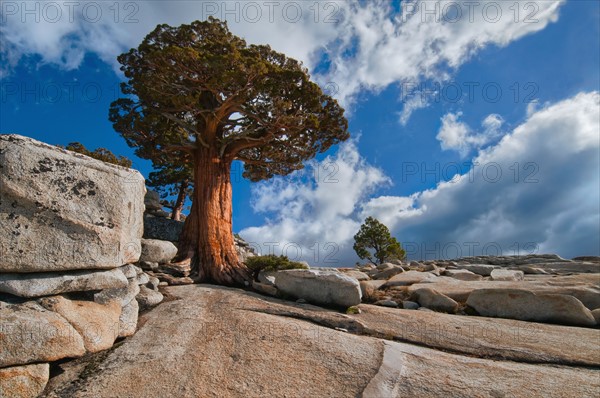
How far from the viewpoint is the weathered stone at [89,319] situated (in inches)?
197

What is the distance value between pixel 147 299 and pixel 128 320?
1603 millimetres

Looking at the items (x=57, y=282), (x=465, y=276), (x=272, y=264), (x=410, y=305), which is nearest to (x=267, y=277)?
(x=272, y=264)

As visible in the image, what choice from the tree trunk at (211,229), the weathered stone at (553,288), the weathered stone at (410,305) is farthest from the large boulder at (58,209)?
the weathered stone at (553,288)

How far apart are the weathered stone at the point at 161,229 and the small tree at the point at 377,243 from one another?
30.9 meters

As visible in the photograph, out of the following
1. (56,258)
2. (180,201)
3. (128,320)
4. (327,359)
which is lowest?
(327,359)

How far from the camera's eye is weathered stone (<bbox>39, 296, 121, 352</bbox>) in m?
5.00

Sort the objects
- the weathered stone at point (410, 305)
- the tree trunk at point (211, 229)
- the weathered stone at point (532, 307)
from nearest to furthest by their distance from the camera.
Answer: the weathered stone at point (532, 307), the weathered stone at point (410, 305), the tree trunk at point (211, 229)

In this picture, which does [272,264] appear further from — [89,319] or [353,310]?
[89,319]

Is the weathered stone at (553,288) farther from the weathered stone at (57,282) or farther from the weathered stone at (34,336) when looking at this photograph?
the weathered stone at (34,336)

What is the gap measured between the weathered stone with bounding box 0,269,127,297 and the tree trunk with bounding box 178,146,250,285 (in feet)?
23.3

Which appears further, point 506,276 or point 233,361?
point 506,276

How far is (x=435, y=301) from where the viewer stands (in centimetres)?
942

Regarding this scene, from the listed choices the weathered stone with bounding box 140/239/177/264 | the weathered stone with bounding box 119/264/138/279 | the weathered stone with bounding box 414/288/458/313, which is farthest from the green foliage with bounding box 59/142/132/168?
the weathered stone with bounding box 414/288/458/313

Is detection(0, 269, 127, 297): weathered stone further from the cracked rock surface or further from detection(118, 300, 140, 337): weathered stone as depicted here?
the cracked rock surface
